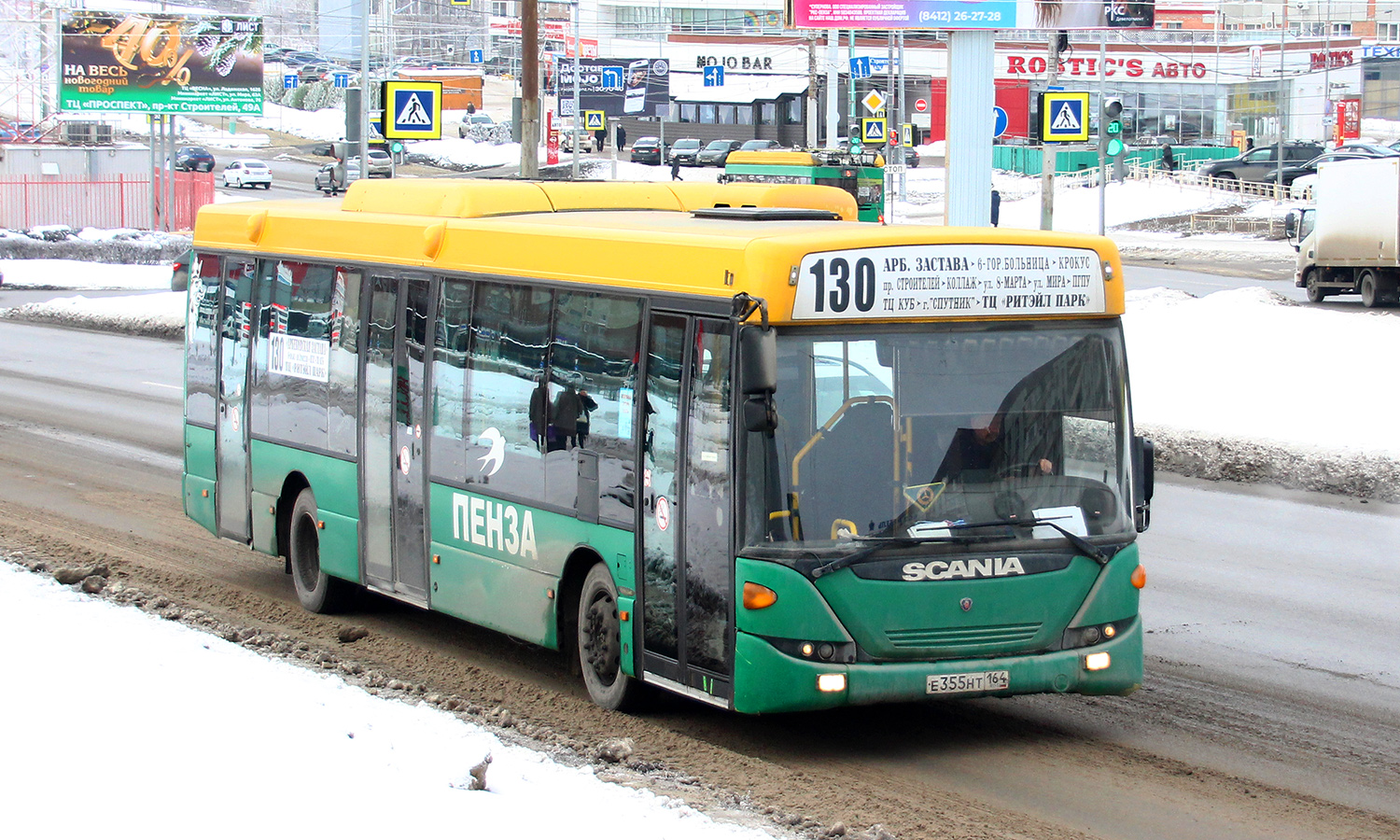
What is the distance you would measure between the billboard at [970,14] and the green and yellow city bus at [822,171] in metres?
7.73

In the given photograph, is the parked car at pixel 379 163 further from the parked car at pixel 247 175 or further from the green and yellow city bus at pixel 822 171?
the green and yellow city bus at pixel 822 171

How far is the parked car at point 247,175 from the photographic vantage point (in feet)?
223

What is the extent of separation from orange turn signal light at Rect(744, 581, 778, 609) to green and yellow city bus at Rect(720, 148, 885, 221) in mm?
32123

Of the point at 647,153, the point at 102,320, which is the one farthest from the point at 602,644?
the point at 647,153

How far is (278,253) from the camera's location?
11312 millimetres

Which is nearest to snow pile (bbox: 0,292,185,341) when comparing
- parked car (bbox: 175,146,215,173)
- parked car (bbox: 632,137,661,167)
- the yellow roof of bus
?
the yellow roof of bus

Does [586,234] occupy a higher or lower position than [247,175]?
lower

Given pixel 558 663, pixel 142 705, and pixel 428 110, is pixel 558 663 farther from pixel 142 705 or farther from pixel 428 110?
pixel 428 110

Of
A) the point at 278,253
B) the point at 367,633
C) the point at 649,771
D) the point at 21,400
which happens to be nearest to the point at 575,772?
the point at 649,771

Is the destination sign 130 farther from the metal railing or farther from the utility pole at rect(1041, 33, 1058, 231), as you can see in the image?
the metal railing

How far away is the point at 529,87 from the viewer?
2506 centimetres

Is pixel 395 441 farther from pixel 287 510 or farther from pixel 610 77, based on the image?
pixel 610 77

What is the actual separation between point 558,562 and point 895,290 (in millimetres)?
2300

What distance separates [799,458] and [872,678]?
0.98 meters
